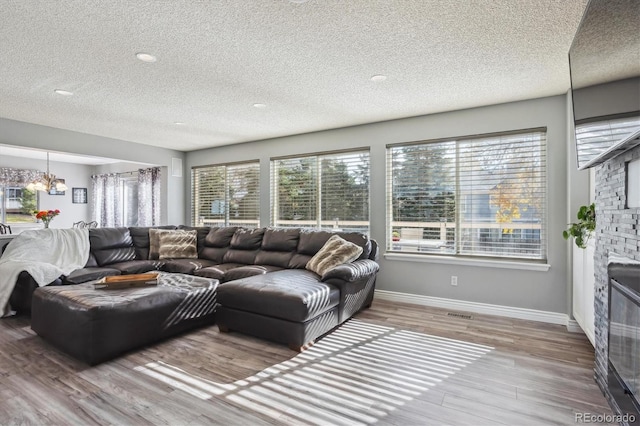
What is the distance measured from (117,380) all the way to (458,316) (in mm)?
3260

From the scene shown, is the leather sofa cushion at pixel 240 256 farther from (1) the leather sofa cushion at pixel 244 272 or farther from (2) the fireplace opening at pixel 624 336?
(2) the fireplace opening at pixel 624 336

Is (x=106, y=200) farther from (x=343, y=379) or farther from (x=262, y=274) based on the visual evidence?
(x=343, y=379)

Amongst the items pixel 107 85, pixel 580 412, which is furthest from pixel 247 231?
pixel 580 412

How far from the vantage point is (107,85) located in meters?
3.19

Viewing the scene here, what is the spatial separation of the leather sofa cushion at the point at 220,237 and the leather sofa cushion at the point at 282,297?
6.00 ft

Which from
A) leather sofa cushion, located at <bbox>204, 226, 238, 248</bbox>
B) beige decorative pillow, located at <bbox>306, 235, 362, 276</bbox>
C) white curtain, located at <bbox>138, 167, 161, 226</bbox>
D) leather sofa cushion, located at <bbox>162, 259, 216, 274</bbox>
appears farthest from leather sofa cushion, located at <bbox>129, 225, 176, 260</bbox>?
beige decorative pillow, located at <bbox>306, 235, 362, 276</bbox>

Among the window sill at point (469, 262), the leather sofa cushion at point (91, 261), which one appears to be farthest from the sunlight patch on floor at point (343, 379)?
the leather sofa cushion at point (91, 261)

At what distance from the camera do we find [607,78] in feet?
5.26

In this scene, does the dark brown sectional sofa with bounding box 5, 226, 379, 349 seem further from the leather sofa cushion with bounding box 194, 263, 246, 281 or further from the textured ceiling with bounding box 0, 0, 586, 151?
the textured ceiling with bounding box 0, 0, 586, 151

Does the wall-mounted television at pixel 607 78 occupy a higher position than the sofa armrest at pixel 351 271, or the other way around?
the wall-mounted television at pixel 607 78

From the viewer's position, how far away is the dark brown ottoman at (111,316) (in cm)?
243

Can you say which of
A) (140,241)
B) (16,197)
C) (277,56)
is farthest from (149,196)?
(277,56)

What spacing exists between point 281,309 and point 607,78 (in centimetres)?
255

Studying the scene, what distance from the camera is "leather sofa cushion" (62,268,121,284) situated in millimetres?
3766
